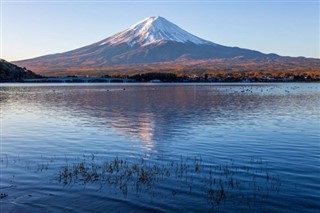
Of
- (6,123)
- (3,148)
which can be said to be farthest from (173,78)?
(3,148)

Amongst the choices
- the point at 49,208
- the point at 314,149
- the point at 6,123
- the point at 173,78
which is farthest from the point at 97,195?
the point at 173,78

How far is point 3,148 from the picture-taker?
73.4 ft

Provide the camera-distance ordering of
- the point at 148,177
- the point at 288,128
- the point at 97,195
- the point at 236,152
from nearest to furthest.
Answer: the point at 97,195
the point at 148,177
the point at 236,152
the point at 288,128

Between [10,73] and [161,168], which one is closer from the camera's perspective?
[161,168]

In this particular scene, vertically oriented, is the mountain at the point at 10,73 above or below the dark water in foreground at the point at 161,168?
above

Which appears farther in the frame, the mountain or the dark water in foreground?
the mountain

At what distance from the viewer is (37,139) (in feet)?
84.0

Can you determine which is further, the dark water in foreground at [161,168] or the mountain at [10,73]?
the mountain at [10,73]

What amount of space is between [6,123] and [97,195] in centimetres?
2386

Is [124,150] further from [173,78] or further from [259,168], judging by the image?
[173,78]

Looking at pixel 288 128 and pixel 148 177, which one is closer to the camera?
pixel 148 177

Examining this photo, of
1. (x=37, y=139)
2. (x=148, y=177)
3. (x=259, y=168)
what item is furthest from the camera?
(x=37, y=139)

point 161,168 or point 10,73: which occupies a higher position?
point 10,73

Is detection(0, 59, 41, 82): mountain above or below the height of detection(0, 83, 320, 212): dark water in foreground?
above
